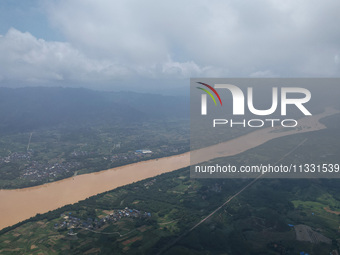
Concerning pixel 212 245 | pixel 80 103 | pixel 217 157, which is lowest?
pixel 212 245

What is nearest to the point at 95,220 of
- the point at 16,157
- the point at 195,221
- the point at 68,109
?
the point at 195,221

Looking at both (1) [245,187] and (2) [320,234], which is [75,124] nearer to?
(1) [245,187]

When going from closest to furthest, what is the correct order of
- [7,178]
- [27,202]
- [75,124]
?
[27,202] → [7,178] → [75,124]

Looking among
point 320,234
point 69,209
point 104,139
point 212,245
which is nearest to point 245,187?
point 320,234

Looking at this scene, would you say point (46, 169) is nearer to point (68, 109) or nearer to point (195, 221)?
point (195, 221)

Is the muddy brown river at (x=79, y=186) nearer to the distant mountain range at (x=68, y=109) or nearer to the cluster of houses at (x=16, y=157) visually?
the cluster of houses at (x=16, y=157)

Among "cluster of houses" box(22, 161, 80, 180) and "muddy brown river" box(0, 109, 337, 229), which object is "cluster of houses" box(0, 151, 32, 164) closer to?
"cluster of houses" box(22, 161, 80, 180)
